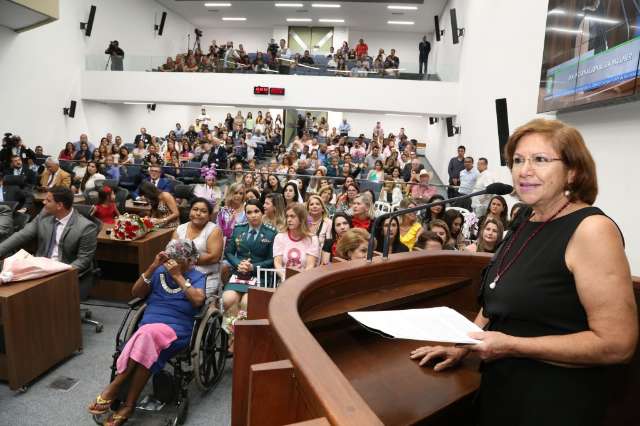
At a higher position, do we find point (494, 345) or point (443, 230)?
point (494, 345)

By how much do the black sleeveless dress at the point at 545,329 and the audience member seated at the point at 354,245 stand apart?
1756mm

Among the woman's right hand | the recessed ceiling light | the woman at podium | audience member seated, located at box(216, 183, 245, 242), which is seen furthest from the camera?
the recessed ceiling light

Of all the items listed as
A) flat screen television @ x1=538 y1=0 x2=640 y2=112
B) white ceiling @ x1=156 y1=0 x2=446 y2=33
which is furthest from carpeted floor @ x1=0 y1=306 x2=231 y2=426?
white ceiling @ x1=156 y1=0 x2=446 y2=33

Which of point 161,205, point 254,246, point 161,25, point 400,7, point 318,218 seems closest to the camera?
point 254,246

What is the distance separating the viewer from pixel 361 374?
1.20 m

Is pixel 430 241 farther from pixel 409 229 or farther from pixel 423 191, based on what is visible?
pixel 423 191

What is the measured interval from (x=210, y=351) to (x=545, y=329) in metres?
2.55

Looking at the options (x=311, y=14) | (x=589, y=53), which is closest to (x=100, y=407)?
(x=589, y=53)

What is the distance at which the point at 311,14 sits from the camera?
1739 cm

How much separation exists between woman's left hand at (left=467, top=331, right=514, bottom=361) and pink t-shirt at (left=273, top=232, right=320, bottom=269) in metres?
2.71

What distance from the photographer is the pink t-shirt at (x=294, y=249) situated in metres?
3.73

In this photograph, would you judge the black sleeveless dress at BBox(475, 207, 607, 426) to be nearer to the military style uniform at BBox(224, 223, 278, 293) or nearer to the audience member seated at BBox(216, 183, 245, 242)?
the military style uniform at BBox(224, 223, 278, 293)

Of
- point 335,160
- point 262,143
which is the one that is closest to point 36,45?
point 262,143

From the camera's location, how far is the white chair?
11.8ft
